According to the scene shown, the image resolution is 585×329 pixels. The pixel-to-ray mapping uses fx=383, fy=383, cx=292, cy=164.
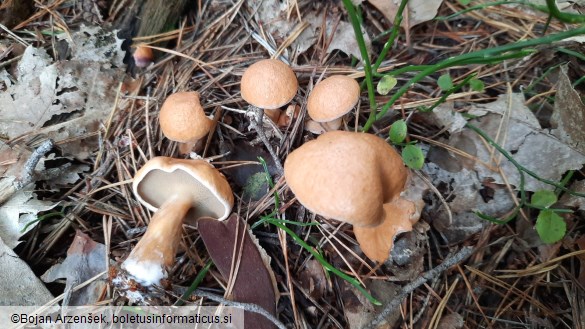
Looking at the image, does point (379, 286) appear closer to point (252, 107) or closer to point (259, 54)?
point (252, 107)

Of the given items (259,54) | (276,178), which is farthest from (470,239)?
(259,54)

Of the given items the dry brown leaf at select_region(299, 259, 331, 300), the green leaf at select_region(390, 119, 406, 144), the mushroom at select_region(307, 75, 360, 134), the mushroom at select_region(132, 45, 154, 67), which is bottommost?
the dry brown leaf at select_region(299, 259, 331, 300)

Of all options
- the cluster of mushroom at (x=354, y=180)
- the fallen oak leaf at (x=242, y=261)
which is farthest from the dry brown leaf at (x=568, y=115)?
the fallen oak leaf at (x=242, y=261)

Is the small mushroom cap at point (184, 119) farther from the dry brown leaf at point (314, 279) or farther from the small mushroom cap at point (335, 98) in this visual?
the dry brown leaf at point (314, 279)

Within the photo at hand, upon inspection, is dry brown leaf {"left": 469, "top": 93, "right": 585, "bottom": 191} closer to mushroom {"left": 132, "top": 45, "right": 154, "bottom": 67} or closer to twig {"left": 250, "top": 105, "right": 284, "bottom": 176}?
twig {"left": 250, "top": 105, "right": 284, "bottom": 176}

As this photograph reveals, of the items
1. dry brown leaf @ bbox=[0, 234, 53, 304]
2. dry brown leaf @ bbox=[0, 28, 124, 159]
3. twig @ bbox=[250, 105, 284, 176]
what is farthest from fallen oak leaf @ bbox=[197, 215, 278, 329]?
dry brown leaf @ bbox=[0, 28, 124, 159]
